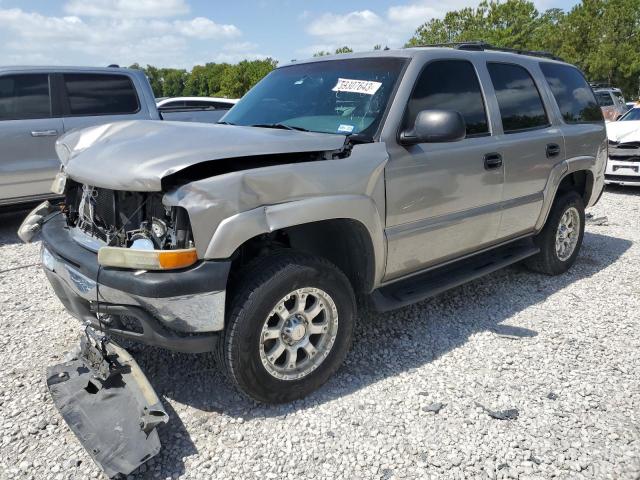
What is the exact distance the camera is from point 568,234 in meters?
4.96

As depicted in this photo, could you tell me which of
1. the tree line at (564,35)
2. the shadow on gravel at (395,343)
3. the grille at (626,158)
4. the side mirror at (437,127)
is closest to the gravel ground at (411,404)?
the shadow on gravel at (395,343)

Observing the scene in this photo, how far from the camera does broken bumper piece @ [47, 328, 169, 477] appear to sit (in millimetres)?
2273

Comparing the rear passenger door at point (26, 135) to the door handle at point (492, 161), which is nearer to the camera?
the door handle at point (492, 161)

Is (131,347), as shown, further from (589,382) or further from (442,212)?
(589,382)

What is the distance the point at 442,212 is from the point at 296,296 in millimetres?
1220

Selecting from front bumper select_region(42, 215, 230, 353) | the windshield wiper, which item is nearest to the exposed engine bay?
front bumper select_region(42, 215, 230, 353)

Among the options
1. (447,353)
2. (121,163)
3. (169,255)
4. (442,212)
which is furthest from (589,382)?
(121,163)

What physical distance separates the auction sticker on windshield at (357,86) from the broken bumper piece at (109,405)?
2.05 meters

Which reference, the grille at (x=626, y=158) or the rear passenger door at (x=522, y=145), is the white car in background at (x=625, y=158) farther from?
the rear passenger door at (x=522, y=145)

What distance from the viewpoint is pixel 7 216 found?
7.30m

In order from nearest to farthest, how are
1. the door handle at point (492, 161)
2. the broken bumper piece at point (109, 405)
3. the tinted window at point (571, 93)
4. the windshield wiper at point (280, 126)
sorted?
the broken bumper piece at point (109, 405) → the windshield wiper at point (280, 126) → the door handle at point (492, 161) → the tinted window at point (571, 93)

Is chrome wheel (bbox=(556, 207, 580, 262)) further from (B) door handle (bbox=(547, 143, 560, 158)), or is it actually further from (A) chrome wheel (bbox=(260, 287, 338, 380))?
(A) chrome wheel (bbox=(260, 287, 338, 380))

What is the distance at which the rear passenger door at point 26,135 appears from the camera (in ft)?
19.6

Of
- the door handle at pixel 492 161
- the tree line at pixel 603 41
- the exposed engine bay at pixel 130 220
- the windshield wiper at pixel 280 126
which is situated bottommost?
the exposed engine bay at pixel 130 220
